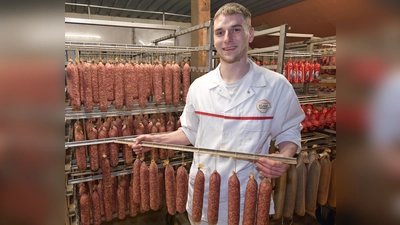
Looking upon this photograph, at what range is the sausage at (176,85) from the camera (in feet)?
11.8

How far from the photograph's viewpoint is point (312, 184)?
11.6 feet

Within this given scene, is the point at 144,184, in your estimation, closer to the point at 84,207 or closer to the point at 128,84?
the point at 84,207

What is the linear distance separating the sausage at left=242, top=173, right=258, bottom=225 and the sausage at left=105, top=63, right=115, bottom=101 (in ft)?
7.18

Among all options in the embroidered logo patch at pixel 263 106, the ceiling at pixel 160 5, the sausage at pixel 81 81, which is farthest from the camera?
the ceiling at pixel 160 5

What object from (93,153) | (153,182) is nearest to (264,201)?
(153,182)

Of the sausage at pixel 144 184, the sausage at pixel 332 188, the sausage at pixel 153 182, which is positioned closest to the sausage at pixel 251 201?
the sausage at pixel 153 182

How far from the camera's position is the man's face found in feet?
6.68

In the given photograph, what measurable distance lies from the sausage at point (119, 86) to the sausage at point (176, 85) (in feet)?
2.32

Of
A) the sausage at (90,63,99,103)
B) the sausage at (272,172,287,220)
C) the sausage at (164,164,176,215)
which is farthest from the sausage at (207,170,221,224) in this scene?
the sausage at (90,63,99,103)

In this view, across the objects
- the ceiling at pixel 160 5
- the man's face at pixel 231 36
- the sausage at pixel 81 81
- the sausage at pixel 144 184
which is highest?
the ceiling at pixel 160 5

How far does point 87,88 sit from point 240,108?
1992mm

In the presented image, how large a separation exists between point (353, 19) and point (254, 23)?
29.7 ft

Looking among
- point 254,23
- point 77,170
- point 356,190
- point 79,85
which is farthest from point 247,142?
point 254,23

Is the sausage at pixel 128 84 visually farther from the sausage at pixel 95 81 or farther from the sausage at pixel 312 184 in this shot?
the sausage at pixel 312 184
